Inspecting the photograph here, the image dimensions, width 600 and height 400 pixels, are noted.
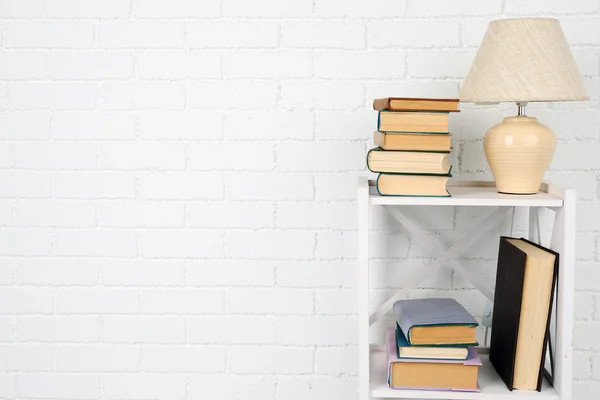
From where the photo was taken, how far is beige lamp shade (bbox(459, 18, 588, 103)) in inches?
63.7

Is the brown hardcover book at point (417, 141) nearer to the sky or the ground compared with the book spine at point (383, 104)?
nearer to the ground

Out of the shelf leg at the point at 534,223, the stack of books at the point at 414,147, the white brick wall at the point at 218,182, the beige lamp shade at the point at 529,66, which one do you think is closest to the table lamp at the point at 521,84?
the beige lamp shade at the point at 529,66

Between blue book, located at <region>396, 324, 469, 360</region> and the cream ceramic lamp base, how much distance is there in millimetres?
398

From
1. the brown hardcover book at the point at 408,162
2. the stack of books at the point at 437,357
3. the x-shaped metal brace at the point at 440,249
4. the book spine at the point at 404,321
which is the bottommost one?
the stack of books at the point at 437,357

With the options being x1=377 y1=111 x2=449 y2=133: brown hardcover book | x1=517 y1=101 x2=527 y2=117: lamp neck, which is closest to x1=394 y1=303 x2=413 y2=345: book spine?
x1=377 y1=111 x2=449 y2=133: brown hardcover book

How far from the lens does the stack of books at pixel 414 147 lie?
5.54 feet

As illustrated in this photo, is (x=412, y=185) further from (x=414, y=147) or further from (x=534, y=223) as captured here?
(x=534, y=223)

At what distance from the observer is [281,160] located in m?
2.12

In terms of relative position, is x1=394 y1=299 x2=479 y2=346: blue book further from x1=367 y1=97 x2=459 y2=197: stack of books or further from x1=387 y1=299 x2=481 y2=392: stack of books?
x1=367 y1=97 x2=459 y2=197: stack of books

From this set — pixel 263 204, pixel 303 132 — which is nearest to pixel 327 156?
pixel 303 132

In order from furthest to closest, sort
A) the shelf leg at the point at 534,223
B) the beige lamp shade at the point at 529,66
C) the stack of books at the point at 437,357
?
1. the shelf leg at the point at 534,223
2. the stack of books at the point at 437,357
3. the beige lamp shade at the point at 529,66

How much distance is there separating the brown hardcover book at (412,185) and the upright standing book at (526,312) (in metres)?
0.24

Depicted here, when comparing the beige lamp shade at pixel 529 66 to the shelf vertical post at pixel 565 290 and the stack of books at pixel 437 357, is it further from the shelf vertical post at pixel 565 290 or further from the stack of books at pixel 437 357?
the stack of books at pixel 437 357

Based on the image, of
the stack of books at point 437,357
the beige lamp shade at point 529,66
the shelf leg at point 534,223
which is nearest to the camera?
the beige lamp shade at point 529,66
